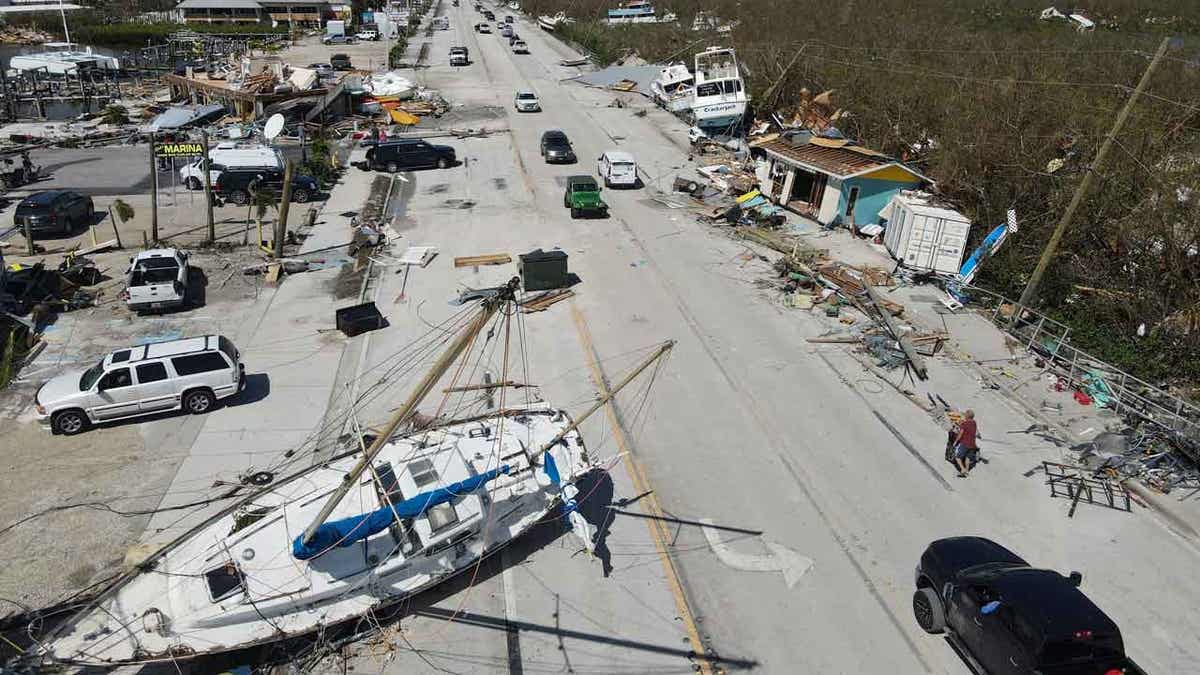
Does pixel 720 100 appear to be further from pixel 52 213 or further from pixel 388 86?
pixel 52 213

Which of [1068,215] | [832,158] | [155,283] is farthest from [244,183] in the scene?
[1068,215]

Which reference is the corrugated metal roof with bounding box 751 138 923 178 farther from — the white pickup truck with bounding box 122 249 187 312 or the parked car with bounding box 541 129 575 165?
the white pickup truck with bounding box 122 249 187 312

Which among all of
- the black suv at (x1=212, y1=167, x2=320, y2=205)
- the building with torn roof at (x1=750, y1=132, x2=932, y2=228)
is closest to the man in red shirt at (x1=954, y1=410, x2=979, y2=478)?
the building with torn roof at (x1=750, y1=132, x2=932, y2=228)

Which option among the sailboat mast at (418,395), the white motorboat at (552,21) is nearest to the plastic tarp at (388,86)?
the sailboat mast at (418,395)

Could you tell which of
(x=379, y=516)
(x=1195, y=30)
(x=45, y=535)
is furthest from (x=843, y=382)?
(x=1195, y=30)

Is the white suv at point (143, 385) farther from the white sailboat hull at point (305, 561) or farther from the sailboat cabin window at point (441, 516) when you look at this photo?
the sailboat cabin window at point (441, 516)

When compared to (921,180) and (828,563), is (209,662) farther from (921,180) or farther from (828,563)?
(921,180)
